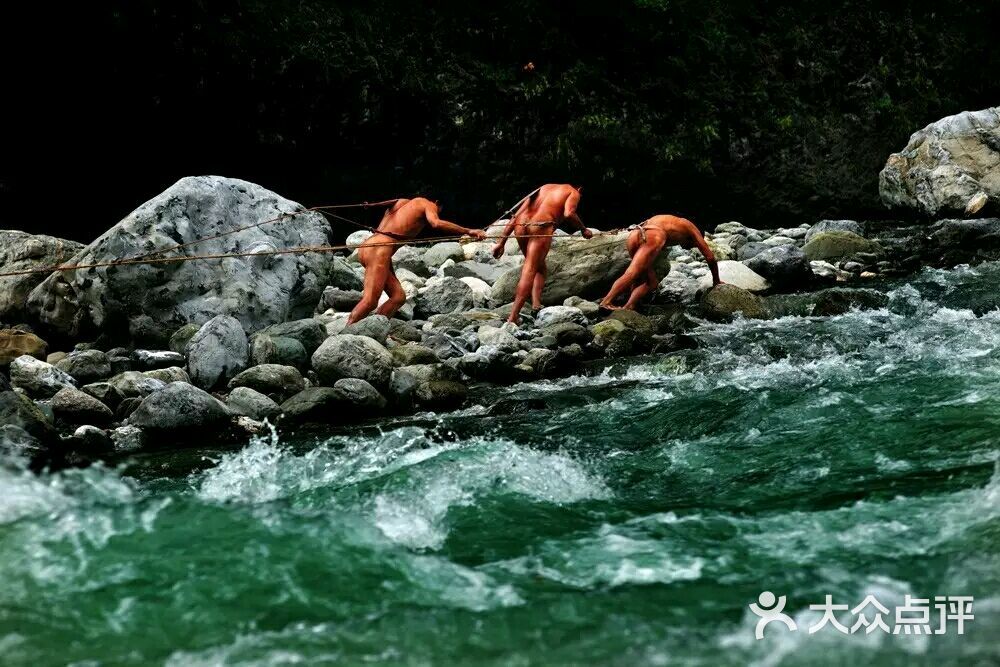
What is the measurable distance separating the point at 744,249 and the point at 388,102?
6530 millimetres

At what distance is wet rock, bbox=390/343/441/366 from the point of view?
8398mm

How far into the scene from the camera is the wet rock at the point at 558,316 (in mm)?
9820

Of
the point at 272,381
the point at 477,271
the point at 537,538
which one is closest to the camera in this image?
the point at 537,538

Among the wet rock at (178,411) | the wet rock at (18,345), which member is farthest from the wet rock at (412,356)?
the wet rock at (18,345)

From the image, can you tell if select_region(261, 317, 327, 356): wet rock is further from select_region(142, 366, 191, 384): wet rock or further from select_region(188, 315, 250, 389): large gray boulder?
select_region(142, 366, 191, 384): wet rock

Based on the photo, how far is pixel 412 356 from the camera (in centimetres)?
844

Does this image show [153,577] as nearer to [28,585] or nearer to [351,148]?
[28,585]

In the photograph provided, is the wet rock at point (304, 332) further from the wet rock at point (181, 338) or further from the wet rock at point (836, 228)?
the wet rock at point (836, 228)

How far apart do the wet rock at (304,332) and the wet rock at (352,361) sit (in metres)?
0.43

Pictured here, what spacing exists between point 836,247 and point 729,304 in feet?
12.0

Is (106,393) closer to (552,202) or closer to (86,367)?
(86,367)

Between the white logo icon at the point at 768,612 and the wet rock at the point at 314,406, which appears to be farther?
the wet rock at the point at 314,406

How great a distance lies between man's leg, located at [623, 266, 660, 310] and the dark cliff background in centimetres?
673

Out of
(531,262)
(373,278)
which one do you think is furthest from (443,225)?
(531,262)
